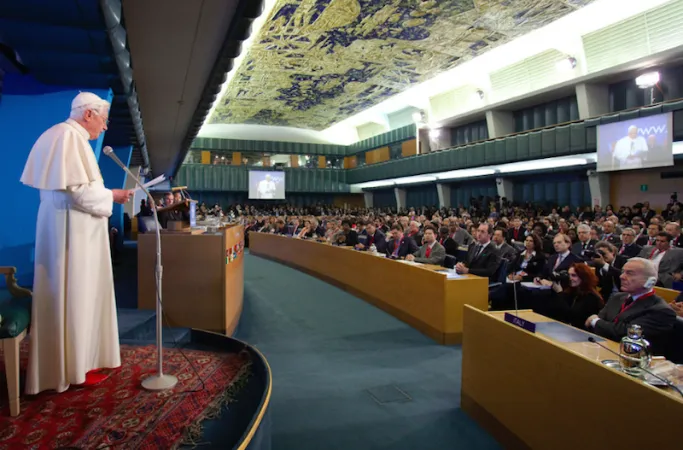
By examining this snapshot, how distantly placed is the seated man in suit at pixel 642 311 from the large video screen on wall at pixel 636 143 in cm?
1064

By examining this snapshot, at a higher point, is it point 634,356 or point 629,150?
point 629,150

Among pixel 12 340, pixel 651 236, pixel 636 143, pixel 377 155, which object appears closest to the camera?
pixel 12 340

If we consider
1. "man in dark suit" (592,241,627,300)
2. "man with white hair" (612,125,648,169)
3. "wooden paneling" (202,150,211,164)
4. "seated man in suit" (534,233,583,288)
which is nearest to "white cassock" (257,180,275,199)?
"wooden paneling" (202,150,211,164)

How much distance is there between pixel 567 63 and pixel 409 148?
10.1m

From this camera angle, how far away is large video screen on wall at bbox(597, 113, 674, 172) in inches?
452

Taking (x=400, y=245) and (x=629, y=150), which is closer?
(x=400, y=245)

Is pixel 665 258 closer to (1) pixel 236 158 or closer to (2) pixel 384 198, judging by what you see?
(2) pixel 384 198

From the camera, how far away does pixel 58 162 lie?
256 centimetres

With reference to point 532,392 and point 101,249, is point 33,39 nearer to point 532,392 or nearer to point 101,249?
point 101,249

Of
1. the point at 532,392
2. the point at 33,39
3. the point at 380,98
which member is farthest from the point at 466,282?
the point at 380,98

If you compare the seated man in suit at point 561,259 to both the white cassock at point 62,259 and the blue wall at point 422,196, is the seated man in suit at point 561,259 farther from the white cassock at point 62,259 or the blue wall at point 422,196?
the blue wall at point 422,196

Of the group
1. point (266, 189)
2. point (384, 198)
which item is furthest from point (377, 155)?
point (266, 189)

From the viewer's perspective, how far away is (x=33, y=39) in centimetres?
375

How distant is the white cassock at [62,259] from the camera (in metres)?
2.56
